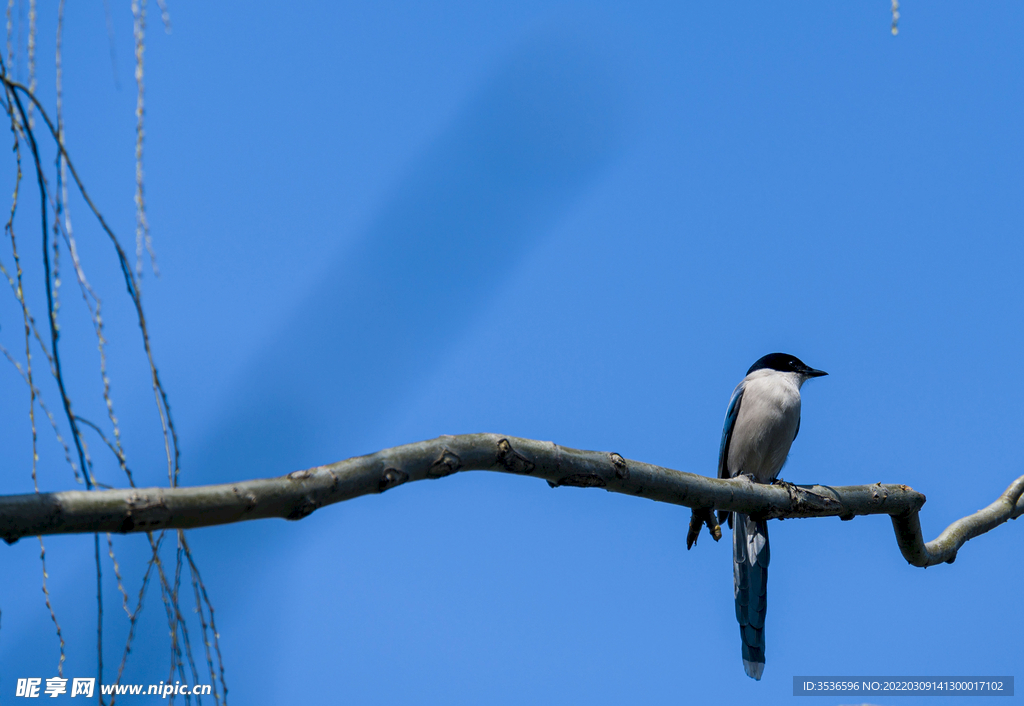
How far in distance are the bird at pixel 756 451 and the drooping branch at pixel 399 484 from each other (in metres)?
1.42

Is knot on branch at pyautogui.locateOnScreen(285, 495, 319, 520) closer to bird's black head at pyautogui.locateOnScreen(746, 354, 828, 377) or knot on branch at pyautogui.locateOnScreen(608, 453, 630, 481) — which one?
knot on branch at pyautogui.locateOnScreen(608, 453, 630, 481)

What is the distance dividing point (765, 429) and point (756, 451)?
18cm

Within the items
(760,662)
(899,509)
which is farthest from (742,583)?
(899,509)

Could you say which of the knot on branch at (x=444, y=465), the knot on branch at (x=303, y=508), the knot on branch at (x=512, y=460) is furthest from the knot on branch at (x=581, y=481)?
the knot on branch at (x=303, y=508)

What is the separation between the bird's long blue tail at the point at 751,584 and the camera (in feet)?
15.0

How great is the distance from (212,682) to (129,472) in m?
0.56

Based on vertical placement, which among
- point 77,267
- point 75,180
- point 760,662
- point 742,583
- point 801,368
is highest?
point 801,368

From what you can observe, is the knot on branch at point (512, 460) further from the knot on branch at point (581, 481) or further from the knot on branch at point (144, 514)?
the knot on branch at point (144, 514)

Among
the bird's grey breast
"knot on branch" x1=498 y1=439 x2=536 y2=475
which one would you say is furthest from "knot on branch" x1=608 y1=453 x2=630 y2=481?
the bird's grey breast

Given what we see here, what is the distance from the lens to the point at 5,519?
5.03ft

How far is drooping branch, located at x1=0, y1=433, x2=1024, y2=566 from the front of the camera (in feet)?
→ 5.29

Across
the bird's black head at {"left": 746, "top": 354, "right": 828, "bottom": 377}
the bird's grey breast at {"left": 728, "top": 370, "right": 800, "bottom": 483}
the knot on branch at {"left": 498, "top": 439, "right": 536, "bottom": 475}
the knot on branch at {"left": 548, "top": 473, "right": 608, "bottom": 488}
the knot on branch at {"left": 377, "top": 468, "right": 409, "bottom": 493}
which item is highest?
the bird's black head at {"left": 746, "top": 354, "right": 828, "bottom": 377}

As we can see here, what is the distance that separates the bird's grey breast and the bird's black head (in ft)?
1.47

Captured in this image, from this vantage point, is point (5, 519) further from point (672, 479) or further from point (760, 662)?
point (760, 662)
